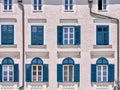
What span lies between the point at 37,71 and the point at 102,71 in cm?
485

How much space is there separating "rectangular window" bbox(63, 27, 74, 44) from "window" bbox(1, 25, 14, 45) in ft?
13.0

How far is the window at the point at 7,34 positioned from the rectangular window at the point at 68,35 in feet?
13.0

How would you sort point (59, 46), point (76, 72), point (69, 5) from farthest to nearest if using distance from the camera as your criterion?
point (69, 5) < point (59, 46) < point (76, 72)

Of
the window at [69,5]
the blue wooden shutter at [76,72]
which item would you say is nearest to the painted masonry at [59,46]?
the blue wooden shutter at [76,72]

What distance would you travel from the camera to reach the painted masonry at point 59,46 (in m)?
31.4

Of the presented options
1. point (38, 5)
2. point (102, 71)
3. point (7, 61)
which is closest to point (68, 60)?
point (102, 71)

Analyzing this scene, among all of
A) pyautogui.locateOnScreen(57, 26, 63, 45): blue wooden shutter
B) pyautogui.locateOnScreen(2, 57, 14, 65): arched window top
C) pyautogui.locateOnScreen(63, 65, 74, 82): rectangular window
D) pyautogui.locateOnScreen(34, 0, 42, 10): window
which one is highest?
pyautogui.locateOnScreen(34, 0, 42, 10): window

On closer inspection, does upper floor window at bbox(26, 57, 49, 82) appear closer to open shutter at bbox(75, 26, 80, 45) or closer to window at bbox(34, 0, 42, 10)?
open shutter at bbox(75, 26, 80, 45)

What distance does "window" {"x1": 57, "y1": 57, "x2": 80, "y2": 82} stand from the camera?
3139 cm

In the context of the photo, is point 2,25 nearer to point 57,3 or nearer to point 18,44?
point 18,44

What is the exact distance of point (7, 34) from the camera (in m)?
31.6

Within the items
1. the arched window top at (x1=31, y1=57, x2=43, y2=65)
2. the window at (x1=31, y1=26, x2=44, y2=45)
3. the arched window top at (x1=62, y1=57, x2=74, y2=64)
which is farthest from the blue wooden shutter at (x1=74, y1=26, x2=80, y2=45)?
the arched window top at (x1=31, y1=57, x2=43, y2=65)

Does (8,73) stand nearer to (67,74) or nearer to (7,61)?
(7,61)

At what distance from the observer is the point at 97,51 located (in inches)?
1238
